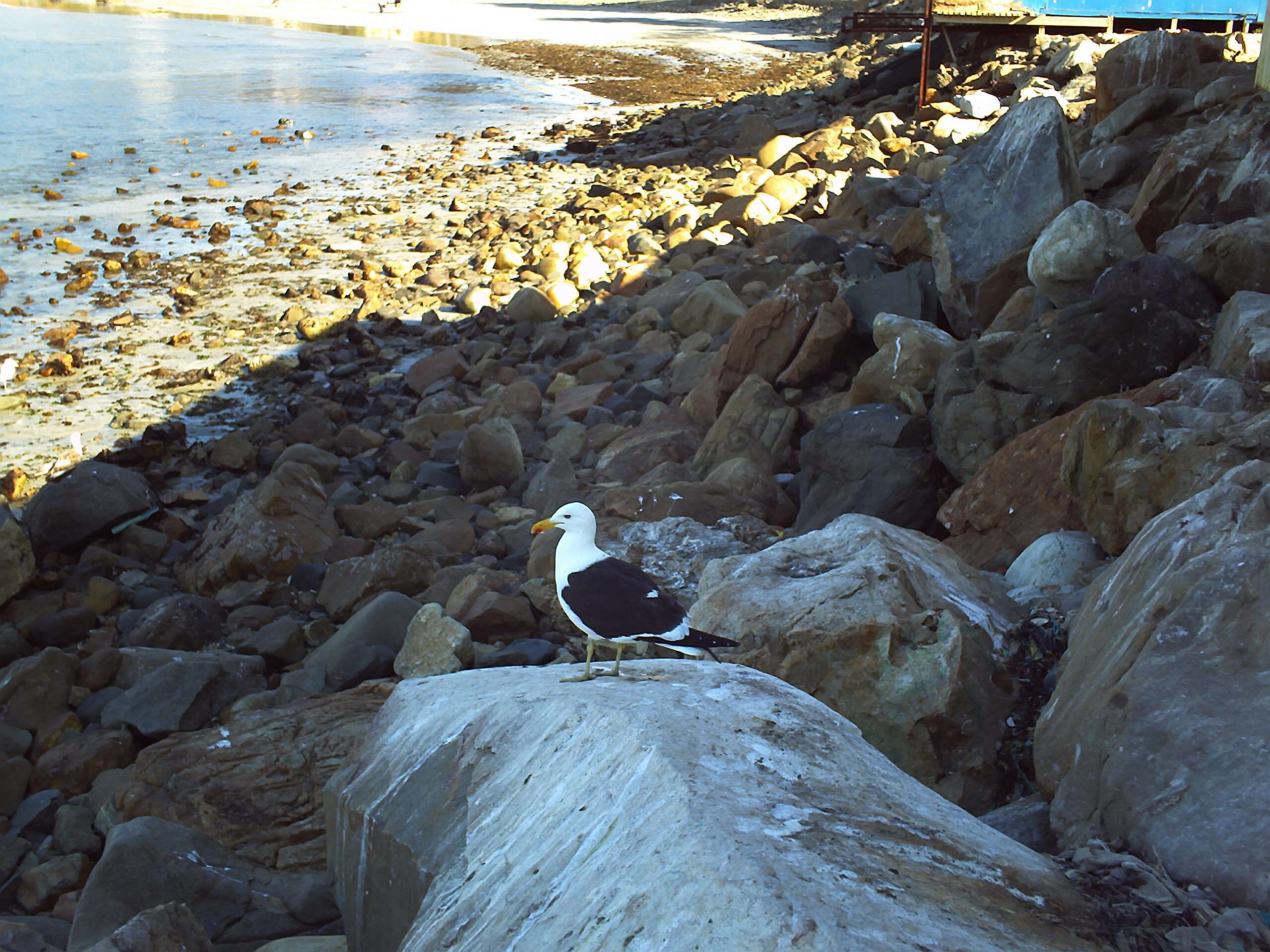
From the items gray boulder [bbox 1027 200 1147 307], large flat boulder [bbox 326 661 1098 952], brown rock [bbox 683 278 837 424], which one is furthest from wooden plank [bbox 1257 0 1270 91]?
large flat boulder [bbox 326 661 1098 952]

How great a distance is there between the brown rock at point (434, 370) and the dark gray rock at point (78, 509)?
3433mm

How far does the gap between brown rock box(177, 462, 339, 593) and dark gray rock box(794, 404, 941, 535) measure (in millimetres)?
3566

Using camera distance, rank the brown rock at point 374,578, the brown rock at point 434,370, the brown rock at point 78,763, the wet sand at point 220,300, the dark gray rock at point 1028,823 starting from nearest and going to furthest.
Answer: the dark gray rock at point 1028,823 → the brown rock at point 78,763 → the brown rock at point 374,578 → the wet sand at point 220,300 → the brown rock at point 434,370

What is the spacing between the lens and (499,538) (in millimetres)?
8141

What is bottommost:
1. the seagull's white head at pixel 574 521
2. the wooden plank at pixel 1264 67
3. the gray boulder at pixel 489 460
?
the gray boulder at pixel 489 460

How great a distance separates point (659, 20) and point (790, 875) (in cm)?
5598

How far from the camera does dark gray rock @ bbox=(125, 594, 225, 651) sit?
276 inches

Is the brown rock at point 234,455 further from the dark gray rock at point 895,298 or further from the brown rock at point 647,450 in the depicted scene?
the dark gray rock at point 895,298

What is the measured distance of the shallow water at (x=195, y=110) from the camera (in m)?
18.7

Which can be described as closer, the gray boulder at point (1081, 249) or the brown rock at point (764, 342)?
the gray boulder at point (1081, 249)

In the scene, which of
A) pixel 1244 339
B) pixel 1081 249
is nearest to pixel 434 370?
pixel 1081 249

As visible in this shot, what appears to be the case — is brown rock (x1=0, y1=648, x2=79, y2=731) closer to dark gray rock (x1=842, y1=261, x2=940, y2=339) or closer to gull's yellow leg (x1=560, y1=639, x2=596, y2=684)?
gull's yellow leg (x1=560, y1=639, x2=596, y2=684)

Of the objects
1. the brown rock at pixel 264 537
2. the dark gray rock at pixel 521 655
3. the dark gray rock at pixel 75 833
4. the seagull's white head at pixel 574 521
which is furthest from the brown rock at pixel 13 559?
the seagull's white head at pixel 574 521

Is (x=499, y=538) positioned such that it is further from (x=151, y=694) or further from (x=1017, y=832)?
(x=1017, y=832)
